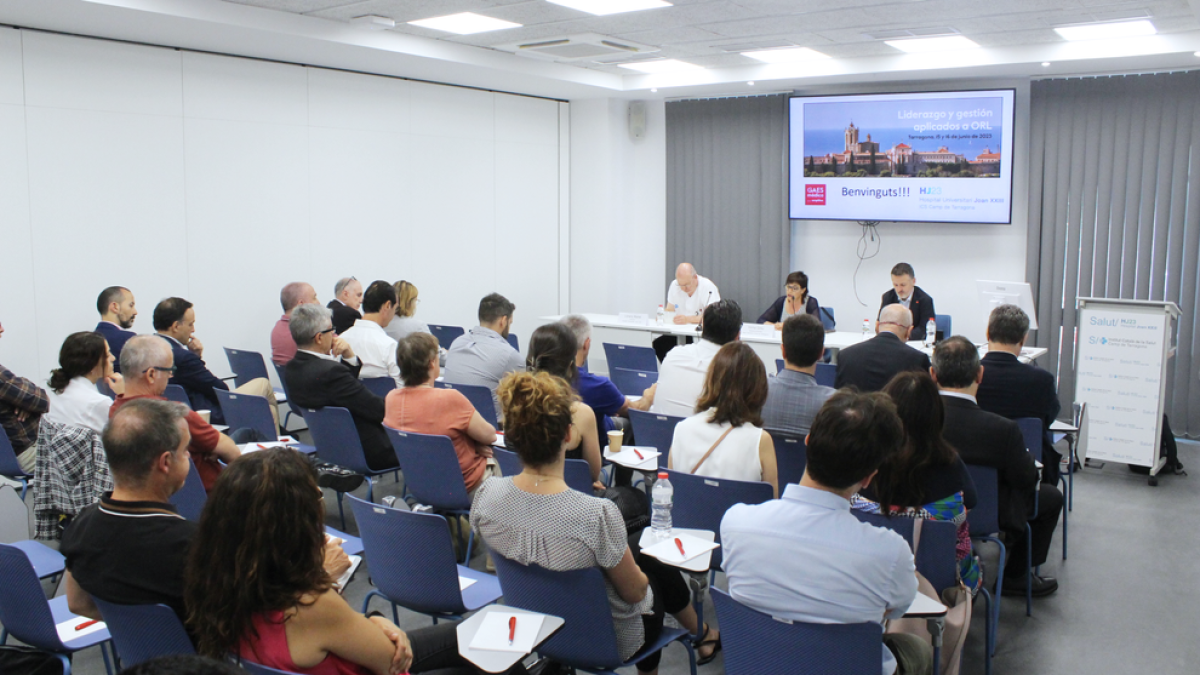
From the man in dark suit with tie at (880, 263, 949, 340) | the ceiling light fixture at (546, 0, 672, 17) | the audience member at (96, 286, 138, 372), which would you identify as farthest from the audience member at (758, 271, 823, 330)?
the audience member at (96, 286, 138, 372)

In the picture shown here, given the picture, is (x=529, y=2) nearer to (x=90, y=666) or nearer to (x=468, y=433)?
(x=468, y=433)

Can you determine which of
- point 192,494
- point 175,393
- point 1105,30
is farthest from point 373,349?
point 1105,30

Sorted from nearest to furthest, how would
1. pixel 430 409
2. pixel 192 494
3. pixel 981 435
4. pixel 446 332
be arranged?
pixel 981 435
pixel 192 494
pixel 430 409
pixel 446 332

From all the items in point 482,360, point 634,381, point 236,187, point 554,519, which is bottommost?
point 634,381

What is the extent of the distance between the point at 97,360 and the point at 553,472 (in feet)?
9.30

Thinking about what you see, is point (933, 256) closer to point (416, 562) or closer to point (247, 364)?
point (247, 364)

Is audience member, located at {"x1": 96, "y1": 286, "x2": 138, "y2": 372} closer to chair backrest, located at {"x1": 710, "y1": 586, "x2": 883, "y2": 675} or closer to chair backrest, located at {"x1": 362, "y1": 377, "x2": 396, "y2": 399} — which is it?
chair backrest, located at {"x1": 362, "y1": 377, "x2": 396, "y2": 399}

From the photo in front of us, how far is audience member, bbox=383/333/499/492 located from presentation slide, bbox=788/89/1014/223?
19.7 ft

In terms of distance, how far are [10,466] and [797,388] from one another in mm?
3931

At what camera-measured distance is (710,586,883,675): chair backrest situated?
6.77 feet

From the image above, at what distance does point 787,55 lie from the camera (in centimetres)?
816

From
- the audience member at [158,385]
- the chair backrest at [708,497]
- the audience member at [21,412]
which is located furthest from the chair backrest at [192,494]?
the chair backrest at [708,497]

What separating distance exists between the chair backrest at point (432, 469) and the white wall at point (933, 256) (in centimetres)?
613

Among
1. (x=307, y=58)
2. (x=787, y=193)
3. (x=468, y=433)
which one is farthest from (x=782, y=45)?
(x=468, y=433)
